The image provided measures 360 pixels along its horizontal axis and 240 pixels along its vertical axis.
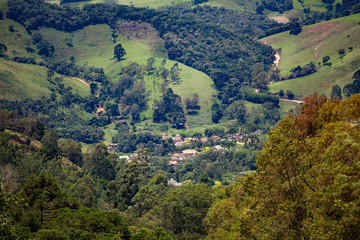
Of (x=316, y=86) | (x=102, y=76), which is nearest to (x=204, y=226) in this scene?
(x=316, y=86)

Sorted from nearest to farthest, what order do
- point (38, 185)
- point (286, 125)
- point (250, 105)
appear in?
1. point (286, 125)
2. point (38, 185)
3. point (250, 105)

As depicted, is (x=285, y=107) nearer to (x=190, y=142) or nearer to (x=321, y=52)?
(x=321, y=52)

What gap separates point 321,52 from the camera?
14962 centimetres

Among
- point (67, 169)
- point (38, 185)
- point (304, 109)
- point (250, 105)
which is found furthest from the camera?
point (250, 105)

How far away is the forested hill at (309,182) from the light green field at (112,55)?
120127 millimetres

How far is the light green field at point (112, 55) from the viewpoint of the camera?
499ft

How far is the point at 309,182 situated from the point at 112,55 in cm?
15971

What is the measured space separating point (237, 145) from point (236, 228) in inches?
3857

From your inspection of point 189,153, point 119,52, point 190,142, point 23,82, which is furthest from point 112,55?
point 189,153

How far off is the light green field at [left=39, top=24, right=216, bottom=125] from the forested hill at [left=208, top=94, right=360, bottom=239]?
120127 millimetres

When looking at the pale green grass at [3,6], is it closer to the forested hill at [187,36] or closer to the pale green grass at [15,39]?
the forested hill at [187,36]

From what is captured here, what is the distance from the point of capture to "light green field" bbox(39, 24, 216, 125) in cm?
15200

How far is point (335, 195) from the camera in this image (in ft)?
58.6

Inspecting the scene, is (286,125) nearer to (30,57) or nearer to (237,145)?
(237,145)
